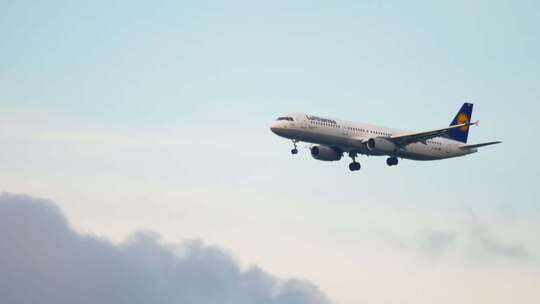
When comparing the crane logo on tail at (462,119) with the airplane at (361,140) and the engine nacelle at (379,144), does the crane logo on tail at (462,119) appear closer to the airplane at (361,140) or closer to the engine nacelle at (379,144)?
the airplane at (361,140)

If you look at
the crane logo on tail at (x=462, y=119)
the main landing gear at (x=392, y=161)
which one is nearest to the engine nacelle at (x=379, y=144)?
the main landing gear at (x=392, y=161)

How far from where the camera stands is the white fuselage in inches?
4087

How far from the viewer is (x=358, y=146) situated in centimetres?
10819

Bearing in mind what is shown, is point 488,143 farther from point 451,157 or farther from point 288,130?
point 288,130

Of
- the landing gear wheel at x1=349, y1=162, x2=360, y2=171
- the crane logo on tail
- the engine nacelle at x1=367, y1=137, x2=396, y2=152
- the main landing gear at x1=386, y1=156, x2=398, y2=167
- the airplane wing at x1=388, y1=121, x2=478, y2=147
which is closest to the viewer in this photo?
the engine nacelle at x1=367, y1=137, x2=396, y2=152

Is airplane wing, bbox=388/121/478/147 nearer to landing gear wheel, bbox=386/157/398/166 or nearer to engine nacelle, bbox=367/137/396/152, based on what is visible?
engine nacelle, bbox=367/137/396/152

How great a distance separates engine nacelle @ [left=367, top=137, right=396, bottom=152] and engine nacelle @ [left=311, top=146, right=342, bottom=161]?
6243 millimetres

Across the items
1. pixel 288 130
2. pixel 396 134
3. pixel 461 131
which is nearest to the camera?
pixel 288 130

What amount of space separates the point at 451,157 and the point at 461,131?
18.2 feet

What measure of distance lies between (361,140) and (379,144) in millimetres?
2259

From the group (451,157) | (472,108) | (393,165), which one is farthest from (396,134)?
(472,108)

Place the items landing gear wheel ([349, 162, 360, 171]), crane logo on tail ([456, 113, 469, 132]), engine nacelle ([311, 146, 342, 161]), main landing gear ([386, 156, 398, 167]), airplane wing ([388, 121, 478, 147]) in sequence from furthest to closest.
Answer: crane logo on tail ([456, 113, 469, 132]) < landing gear wheel ([349, 162, 360, 171]) < main landing gear ([386, 156, 398, 167]) < engine nacelle ([311, 146, 342, 161]) < airplane wing ([388, 121, 478, 147])

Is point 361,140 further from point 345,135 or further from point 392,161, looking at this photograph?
point 392,161

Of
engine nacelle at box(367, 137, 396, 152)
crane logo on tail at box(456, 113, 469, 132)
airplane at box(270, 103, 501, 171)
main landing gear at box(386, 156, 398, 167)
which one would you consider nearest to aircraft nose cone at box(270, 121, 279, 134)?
airplane at box(270, 103, 501, 171)
